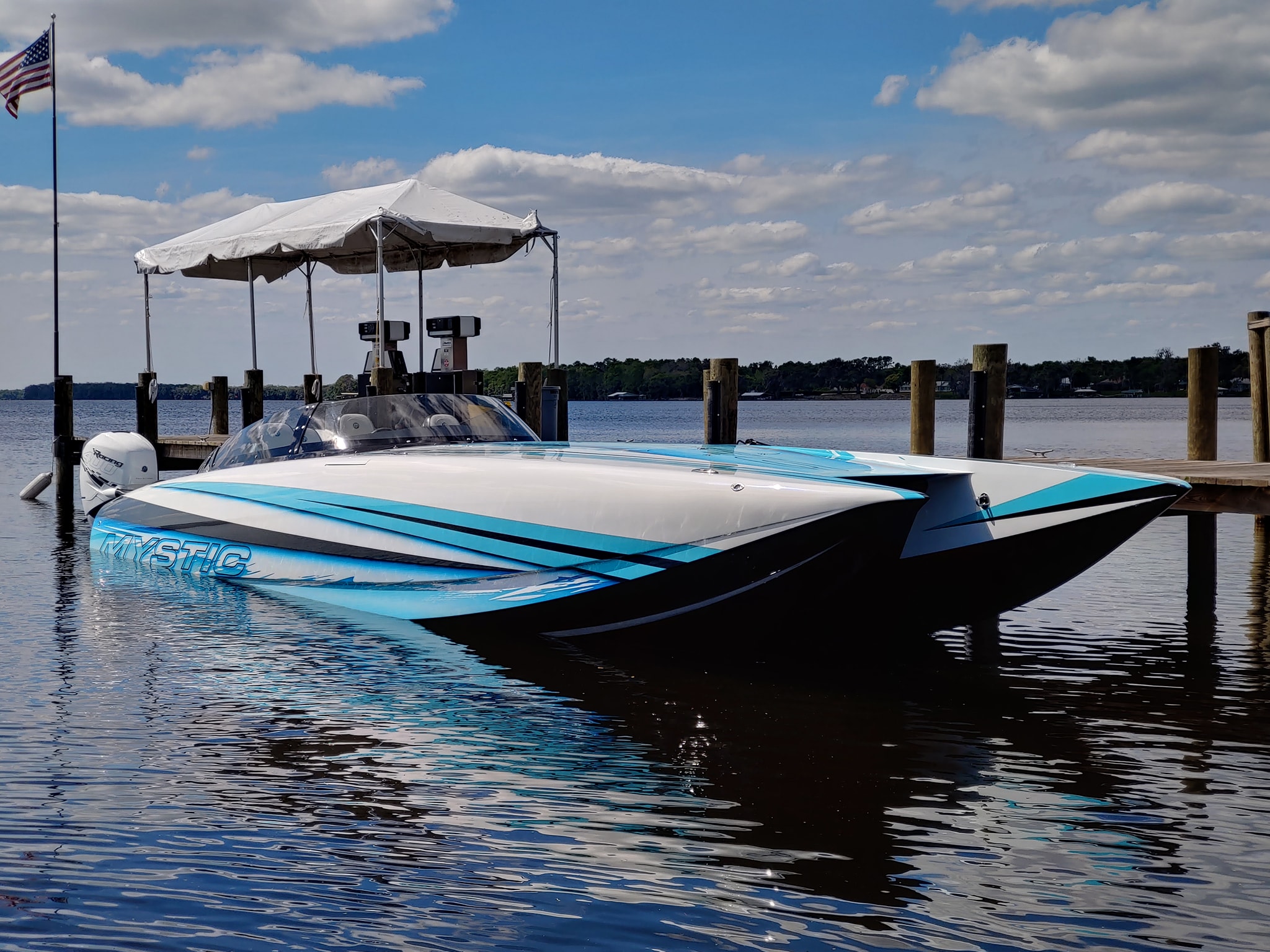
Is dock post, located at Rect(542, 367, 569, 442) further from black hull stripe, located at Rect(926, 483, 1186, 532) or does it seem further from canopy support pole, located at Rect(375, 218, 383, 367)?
black hull stripe, located at Rect(926, 483, 1186, 532)

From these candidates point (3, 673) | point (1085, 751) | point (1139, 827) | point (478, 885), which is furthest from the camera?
point (3, 673)

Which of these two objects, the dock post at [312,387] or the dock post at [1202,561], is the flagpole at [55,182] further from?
the dock post at [1202,561]

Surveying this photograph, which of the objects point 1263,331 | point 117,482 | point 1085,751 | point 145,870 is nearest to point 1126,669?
point 1085,751

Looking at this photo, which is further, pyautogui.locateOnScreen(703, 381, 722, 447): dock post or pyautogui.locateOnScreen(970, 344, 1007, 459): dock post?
pyautogui.locateOnScreen(703, 381, 722, 447): dock post

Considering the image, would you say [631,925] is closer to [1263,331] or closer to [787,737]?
[787,737]

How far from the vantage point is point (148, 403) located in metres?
15.7

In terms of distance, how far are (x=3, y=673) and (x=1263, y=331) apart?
1090 centimetres

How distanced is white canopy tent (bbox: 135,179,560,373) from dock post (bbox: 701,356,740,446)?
6.93 ft

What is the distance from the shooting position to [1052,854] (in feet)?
12.5

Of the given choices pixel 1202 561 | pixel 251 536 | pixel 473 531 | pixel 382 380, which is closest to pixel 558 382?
pixel 382 380

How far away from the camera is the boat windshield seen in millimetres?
7703

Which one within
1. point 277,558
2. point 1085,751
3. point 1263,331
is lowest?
point 1085,751

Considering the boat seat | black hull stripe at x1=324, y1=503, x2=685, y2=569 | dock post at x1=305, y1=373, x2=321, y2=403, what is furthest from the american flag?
A: black hull stripe at x1=324, y1=503, x2=685, y2=569

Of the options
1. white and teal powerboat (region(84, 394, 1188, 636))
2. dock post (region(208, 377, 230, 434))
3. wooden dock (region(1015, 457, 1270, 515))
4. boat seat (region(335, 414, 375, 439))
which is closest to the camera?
white and teal powerboat (region(84, 394, 1188, 636))
